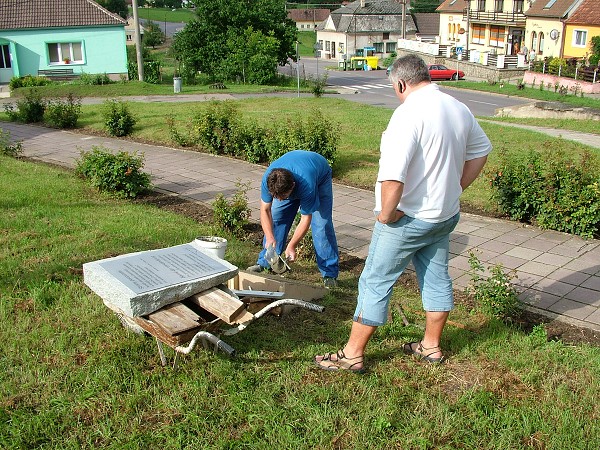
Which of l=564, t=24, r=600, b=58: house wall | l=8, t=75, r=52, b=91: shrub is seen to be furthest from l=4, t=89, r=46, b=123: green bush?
l=564, t=24, r=600, b=58: house wall

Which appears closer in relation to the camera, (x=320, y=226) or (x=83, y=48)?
(x=320, y=226)

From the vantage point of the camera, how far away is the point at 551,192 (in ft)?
23.9

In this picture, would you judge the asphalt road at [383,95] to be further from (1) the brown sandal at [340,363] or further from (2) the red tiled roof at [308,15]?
(2) the red tiled roof at [308,15]

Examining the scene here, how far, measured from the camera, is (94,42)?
118ft

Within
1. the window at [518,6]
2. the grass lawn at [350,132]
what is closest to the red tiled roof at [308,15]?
the window at [518,6]

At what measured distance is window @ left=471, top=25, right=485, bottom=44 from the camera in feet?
185

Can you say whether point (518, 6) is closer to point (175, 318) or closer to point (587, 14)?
point (587, 14)

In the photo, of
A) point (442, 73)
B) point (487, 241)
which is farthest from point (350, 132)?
point (442, 73)

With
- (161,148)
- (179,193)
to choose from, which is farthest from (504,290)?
(161,148)

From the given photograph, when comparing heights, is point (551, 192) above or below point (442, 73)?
above

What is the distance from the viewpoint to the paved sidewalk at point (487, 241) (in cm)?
552

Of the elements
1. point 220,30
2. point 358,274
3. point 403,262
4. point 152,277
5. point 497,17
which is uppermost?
point 497,17

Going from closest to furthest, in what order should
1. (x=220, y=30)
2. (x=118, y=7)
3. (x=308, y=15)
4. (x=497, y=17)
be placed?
(x=220, y=30) → (x=497, y=17) → (x=118, y=7) → (x=308, y=15)

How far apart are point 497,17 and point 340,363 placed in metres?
54.4
